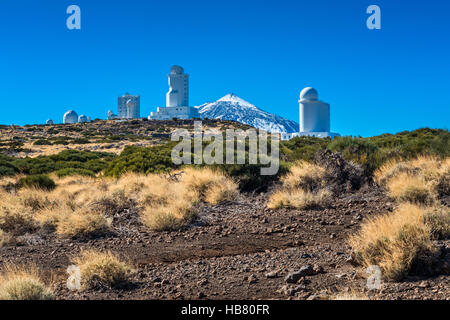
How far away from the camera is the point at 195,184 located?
1120cm

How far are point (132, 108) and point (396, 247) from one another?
107 meters

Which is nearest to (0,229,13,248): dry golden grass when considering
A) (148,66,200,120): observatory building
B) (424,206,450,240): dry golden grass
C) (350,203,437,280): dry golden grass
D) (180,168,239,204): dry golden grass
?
(180,168,239,204): dry golden grass

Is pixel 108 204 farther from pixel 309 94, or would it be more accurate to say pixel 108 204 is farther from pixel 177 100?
pixel 177 100

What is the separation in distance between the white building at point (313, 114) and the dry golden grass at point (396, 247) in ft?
234

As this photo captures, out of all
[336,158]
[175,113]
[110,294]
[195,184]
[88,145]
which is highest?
[175,113]

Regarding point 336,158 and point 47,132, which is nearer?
point 336,158

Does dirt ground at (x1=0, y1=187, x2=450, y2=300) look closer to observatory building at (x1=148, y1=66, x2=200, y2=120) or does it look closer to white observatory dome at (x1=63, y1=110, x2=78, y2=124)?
observatory building at (x1=148, y1=66, x2=200, y2=120)

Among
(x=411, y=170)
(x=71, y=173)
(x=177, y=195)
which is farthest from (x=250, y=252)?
(x=71, y=173)

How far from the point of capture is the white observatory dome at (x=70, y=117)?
309 ft

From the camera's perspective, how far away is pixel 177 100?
10150 centimetres

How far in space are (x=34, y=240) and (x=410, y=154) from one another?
10.6 metres
